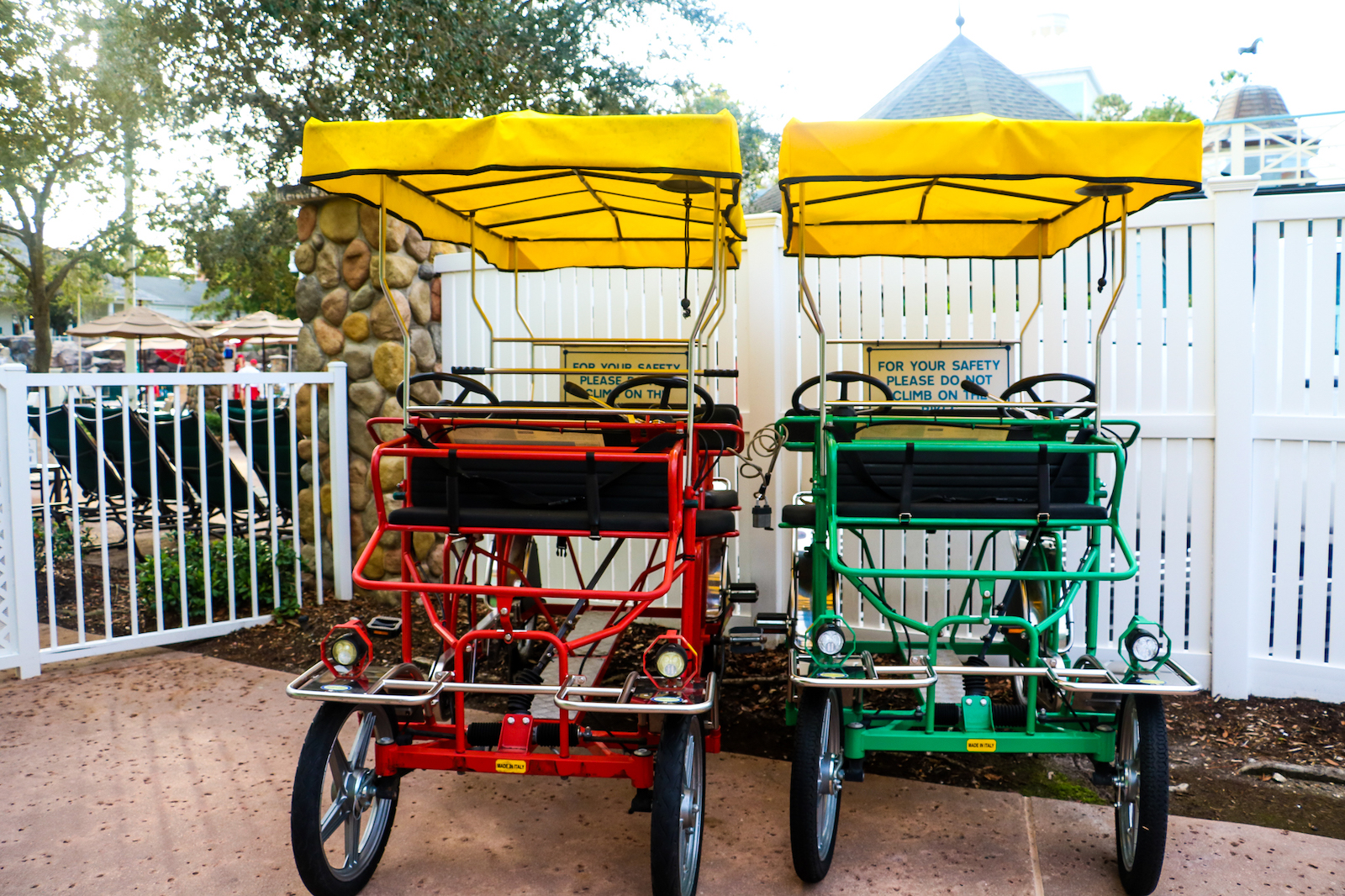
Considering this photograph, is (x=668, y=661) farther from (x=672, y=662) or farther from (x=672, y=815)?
(x=672, y=815)

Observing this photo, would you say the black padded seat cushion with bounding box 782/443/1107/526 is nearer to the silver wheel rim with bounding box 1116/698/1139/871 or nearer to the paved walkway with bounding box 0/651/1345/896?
the silver wheel rim with bounding box 1116/698/1139/871

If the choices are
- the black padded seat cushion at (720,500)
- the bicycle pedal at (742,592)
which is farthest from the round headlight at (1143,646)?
the bicycle pedal at (742,592)

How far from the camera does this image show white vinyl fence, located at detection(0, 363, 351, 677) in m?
4.69

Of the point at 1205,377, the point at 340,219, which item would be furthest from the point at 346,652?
the point at 1205,377

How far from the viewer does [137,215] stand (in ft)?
54.2

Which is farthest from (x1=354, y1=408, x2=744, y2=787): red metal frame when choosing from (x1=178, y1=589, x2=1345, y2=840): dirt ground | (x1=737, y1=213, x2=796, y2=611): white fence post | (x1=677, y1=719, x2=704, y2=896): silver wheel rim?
(x1=737, y1=213, x2=796, y2=611): white fence post

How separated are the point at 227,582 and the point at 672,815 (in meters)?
4.37

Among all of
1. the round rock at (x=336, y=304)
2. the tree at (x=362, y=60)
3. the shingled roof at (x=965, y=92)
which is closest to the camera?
the round rock at (x=336, y=304)

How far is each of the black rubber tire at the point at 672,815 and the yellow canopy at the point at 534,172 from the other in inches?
66.5

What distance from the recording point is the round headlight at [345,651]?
113 inches

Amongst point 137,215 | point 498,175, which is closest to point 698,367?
point 498,175

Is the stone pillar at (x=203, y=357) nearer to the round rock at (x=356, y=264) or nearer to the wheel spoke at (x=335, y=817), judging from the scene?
the round rock at (x=356, y=264)

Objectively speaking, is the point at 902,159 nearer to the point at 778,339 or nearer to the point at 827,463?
the point at 827,463

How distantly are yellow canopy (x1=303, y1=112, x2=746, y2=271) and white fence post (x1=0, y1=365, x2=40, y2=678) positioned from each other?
2.26 metres
